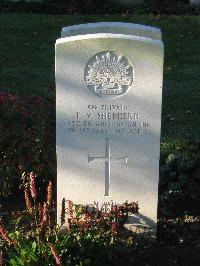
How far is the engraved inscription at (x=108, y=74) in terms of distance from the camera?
4.39 meters

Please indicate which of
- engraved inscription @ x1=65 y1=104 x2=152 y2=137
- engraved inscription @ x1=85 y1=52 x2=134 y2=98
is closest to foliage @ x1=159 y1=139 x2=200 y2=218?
engraved inscription @ x1=65 y1=104 x2=152 y2=137

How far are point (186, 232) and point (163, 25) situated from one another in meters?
7.61

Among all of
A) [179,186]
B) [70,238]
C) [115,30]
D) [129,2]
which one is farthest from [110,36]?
[129,2]

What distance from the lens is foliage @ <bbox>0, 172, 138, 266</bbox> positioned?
4047 mm

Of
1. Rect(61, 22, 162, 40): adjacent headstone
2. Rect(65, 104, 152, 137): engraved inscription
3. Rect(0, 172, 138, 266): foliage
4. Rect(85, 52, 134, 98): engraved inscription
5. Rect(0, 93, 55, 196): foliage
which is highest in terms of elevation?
Rect(61, 22, 162, 40): adjacent headstone

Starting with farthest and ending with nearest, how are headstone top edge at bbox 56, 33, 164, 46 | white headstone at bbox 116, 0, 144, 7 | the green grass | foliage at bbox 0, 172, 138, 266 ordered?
1. white headstone at bbox 116, 0, 144, 7
2. the green grass
3. headstone top edge at bbox 56, 33, 164, 46
4. foliage at bbox 0, 172, 138, 266

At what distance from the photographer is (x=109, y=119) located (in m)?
4.56

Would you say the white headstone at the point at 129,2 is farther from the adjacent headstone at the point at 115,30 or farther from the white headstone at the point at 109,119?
the white headstone at the point at 109,119

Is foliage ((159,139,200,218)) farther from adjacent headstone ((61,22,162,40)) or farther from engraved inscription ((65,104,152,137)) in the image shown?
adjacent headstone ((61,22,162,40))

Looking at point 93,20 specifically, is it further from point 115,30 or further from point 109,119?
point 109,119

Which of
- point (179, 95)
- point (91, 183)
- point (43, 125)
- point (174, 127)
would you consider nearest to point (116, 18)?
point (179, 95)

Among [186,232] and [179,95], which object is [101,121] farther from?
[179,95]

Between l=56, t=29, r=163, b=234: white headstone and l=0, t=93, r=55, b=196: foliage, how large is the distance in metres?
0.70

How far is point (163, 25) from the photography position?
12023mm
